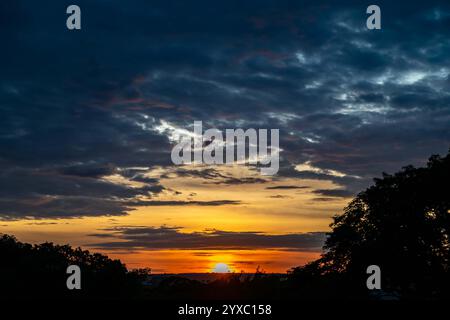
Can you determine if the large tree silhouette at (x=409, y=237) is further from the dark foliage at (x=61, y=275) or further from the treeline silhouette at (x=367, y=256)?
the dark foliage at (x=61, y=275)

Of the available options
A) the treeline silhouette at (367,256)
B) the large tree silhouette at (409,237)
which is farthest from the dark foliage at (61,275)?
the large tree silhouette at (409,237)

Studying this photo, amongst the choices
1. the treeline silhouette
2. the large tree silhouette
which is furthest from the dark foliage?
the large tree silhouette

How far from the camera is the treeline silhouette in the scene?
114ft

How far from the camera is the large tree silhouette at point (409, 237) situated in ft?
139

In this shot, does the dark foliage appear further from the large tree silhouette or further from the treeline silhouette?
the large tree silhouette

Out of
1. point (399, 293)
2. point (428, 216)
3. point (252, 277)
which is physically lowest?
point (399, 293)
